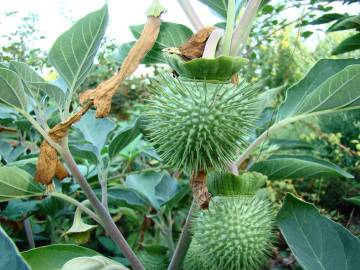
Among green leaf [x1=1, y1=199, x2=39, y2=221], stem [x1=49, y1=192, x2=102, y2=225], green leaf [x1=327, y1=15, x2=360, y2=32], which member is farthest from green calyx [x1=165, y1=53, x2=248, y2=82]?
green leaf [x1=1, y1=199, x2=39, y2=221]

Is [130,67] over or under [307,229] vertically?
over

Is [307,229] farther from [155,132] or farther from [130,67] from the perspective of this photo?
[130,67]

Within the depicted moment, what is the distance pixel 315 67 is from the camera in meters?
1.17

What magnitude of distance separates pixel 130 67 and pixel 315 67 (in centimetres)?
47

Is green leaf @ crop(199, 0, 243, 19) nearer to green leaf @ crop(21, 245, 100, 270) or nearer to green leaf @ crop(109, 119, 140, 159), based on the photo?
green leaf @ crop(109, 119, 140, 159)

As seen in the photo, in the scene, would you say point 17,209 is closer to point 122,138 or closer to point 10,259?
point 122,138

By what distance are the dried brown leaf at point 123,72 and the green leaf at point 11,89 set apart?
125 mm

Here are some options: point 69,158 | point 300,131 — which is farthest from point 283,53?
point 69,158

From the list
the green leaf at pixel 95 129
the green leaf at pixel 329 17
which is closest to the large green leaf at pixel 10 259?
the green leaf at pixel 95 129

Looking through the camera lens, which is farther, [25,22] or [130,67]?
[25,22]

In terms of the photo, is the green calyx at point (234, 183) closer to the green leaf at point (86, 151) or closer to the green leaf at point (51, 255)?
the green leaf at point (51, 255)

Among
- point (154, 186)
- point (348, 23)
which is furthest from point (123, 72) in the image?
point (348, 23)

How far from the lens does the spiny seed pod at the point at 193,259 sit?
3.63 feet

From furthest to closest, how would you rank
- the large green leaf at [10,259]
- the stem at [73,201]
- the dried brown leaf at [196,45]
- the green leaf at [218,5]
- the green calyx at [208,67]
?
the green leaf at [218,5] → the stem at [73,201] → the dried brown leaf at [196,45] → the green calyx at [208,67] → the large green leaf at [10,259]
